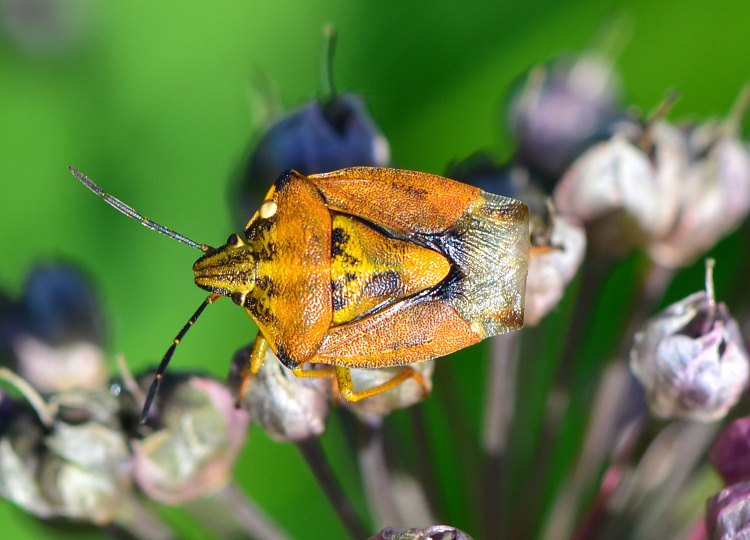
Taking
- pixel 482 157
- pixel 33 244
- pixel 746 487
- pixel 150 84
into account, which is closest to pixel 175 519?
pixel 33 244

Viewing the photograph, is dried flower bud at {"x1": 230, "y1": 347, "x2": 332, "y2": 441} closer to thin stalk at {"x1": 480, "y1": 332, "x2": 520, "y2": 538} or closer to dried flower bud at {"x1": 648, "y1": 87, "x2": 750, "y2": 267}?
thin stalk at {"x1": 480, "y1": 332, "x2": 520, "y2": 538}

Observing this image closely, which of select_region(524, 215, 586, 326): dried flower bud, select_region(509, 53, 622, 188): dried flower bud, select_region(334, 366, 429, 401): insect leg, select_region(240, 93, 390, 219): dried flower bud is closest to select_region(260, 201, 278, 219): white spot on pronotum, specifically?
select_region(240, 93, 390, 219): dried flower bud

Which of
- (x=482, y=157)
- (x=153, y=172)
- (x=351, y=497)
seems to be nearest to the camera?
(x=482, y=157)

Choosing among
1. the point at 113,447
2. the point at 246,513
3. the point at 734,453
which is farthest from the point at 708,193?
the point at 113,447

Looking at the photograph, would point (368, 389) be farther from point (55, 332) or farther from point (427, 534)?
point (55, 332)

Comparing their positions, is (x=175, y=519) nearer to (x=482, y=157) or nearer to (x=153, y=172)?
(x=153, y=172)

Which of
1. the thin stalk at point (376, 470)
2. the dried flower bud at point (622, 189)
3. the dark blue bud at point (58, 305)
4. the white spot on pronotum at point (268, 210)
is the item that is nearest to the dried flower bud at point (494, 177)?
the dried flower bud at point (622, 189)
